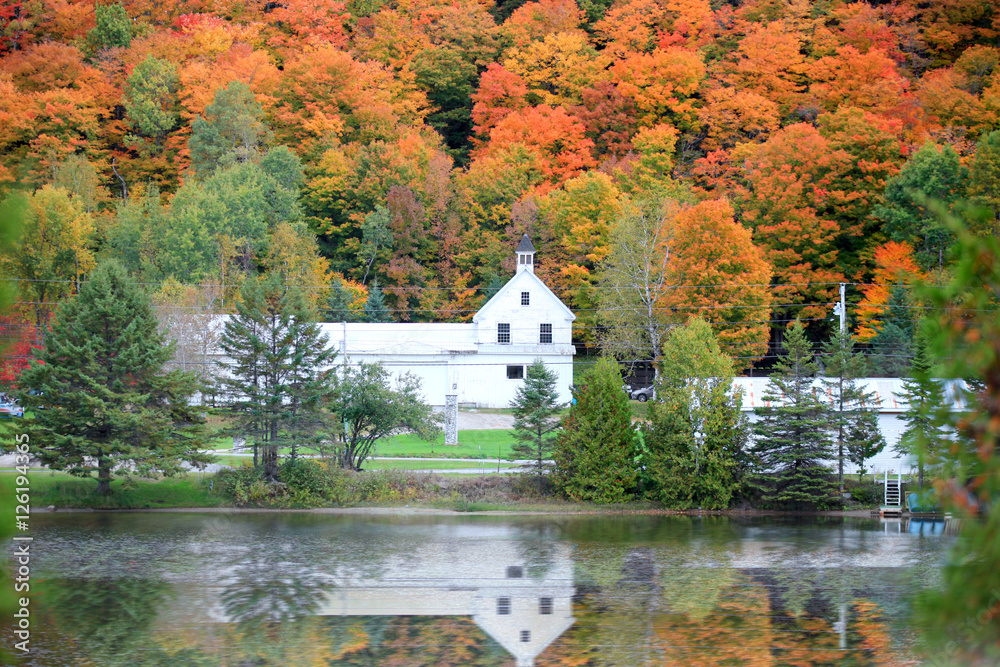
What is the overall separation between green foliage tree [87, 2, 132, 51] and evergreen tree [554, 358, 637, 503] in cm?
6060

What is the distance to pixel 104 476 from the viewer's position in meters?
34.6

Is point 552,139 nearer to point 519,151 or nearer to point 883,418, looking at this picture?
point 519,151

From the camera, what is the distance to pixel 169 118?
68625mm

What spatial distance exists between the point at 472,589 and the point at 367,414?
12.9m

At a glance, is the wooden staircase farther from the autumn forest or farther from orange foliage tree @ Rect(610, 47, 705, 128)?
orange foliage tree @ Rect(610, 47, 705, 128)

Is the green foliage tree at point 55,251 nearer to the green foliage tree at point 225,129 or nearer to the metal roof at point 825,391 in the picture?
the green foliage tree at point 225,129

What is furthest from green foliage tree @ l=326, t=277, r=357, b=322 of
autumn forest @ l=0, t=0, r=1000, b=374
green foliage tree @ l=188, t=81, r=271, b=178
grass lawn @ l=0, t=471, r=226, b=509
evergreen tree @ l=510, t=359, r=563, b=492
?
evergreen tree @ l=510, t=359, r=563, b=492

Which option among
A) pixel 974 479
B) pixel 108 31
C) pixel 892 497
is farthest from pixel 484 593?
pixel 108 31

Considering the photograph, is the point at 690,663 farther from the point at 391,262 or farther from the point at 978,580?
the point at 391,262

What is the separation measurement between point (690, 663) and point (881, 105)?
164 feet

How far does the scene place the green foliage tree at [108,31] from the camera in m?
76.2

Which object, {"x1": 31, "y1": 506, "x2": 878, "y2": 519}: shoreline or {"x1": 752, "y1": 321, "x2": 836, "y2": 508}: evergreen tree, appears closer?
{"x1": 31, "y1": 506, "x2": 878, "y2": 519}: shoreline

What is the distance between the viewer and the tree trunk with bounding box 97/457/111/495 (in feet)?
112

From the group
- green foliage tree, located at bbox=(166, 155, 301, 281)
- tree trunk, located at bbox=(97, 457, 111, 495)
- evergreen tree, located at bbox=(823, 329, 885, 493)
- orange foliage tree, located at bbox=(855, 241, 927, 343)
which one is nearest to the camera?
tree trunk, located at bbox=(97, 457, 111, 495)
